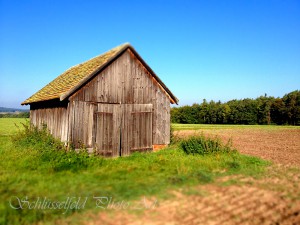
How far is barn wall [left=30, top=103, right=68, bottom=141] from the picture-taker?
11.6 meters

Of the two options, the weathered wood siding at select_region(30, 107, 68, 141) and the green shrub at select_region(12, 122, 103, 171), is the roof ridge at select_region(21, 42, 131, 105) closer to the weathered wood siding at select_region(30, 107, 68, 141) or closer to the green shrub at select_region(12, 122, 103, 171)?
the weathered wood siding at select_region(30, 107, 68, 141)

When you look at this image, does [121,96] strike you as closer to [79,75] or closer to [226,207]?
[79,75]

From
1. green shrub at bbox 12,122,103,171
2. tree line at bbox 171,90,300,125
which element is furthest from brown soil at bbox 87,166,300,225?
tree line at bbox 171,90,300,125

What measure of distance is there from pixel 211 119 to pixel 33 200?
72.3 m

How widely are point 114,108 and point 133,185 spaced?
579 cm

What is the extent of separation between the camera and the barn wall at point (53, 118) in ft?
38.0

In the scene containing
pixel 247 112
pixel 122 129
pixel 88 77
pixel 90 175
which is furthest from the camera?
pixel 247 112

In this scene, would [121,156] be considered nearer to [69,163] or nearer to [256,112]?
[69,163]

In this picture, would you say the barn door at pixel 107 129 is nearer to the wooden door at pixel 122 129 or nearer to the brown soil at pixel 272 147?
the wooden door at pixel 122 129

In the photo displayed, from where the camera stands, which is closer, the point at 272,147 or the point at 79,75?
the point at 79,75

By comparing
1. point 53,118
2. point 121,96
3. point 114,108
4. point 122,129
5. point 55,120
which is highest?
point 121,96

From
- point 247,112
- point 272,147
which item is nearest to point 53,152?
point 272,147

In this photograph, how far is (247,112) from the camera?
6700cm

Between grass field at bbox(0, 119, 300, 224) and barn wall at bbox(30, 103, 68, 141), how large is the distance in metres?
1.06
